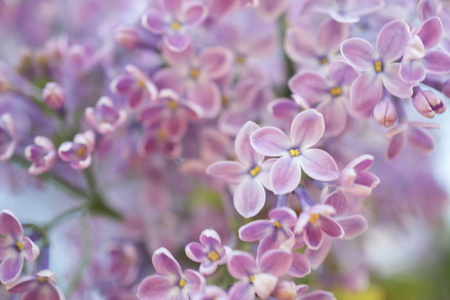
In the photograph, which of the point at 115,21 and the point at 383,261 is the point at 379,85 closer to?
the point at 115,21

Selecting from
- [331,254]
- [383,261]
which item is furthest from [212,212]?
[383,261]

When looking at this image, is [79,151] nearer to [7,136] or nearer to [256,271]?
[7,136]

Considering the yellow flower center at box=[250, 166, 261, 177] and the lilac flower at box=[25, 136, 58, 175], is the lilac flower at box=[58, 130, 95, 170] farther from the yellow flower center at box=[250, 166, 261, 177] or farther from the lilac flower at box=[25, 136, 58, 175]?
the yellow flower center at box=[250, 166, 261, 177]

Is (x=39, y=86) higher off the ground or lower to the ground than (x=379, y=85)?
lower

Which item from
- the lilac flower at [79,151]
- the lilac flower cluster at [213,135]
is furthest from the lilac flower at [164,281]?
the lilac flower at [79,151]

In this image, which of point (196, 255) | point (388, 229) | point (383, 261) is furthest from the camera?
point (383, 261)

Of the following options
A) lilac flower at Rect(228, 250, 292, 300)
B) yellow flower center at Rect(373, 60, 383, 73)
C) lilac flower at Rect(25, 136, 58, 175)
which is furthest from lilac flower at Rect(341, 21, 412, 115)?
lilac flower at Rect(25, 136, 58, 175)
